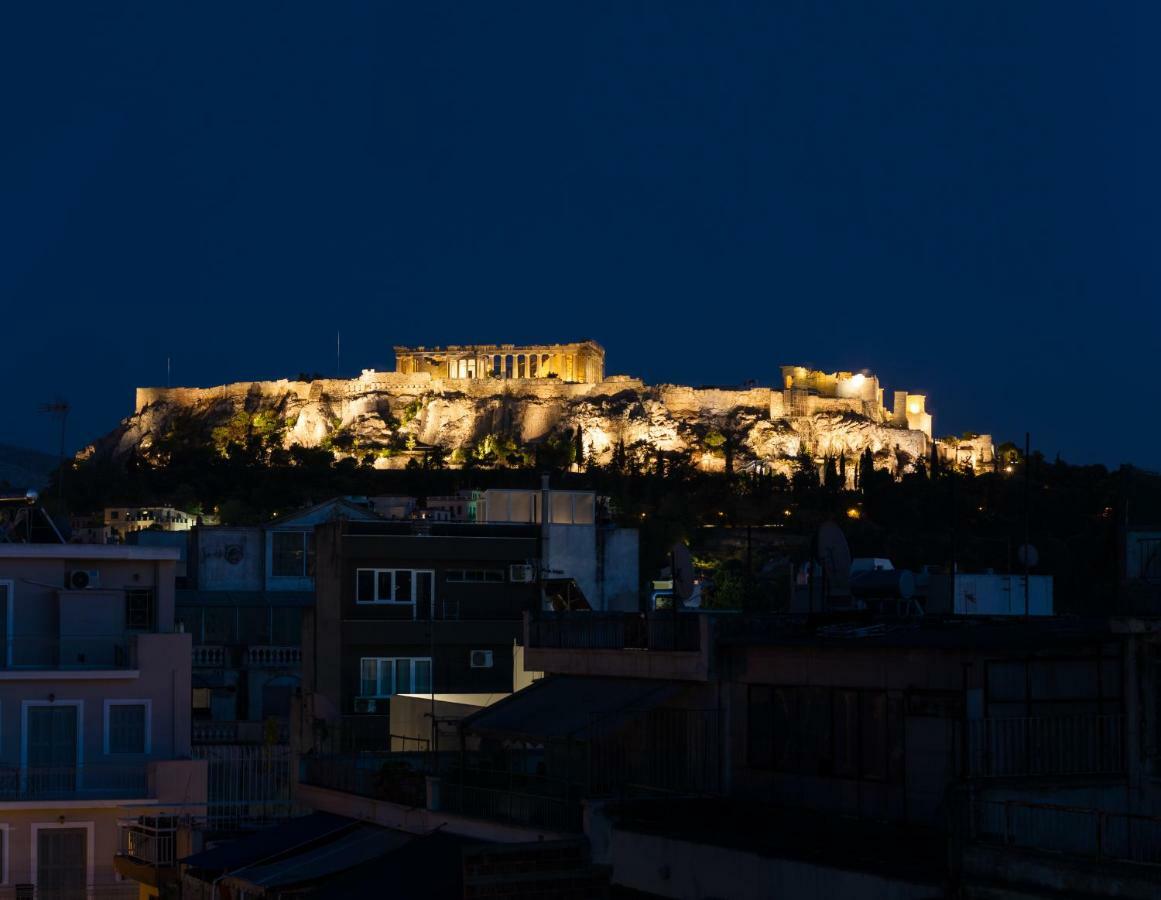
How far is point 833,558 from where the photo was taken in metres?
19.6

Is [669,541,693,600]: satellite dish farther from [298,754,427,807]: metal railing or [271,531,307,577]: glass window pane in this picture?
[271,531,307,577]: glass window pane

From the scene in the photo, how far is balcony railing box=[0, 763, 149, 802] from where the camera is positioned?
23828 mm

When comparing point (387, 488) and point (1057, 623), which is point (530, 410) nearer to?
point (387, 488)

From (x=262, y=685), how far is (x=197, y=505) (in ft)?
230

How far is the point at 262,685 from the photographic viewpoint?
126 ft

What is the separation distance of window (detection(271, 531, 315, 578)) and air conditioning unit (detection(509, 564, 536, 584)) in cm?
1362

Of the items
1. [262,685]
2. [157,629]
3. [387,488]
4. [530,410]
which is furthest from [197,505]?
[157,629]

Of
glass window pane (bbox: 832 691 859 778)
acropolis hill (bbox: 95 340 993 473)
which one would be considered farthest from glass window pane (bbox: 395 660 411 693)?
acropolis hill (bbox: 95 340 993 473)

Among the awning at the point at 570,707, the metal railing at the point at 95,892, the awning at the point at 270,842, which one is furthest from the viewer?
the metal railing at the point at 95,892

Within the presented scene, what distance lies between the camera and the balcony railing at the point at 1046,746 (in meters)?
14.6

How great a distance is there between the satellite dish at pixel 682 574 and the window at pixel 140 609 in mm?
10188

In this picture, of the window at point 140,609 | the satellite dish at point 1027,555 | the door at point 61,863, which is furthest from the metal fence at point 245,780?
the satellite dish at point 1027,555

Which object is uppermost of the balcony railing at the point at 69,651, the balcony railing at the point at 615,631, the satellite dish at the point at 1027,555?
the satellite dish at the point at 1027,555

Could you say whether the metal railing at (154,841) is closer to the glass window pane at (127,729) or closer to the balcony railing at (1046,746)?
the glass window pane at (127,729)
